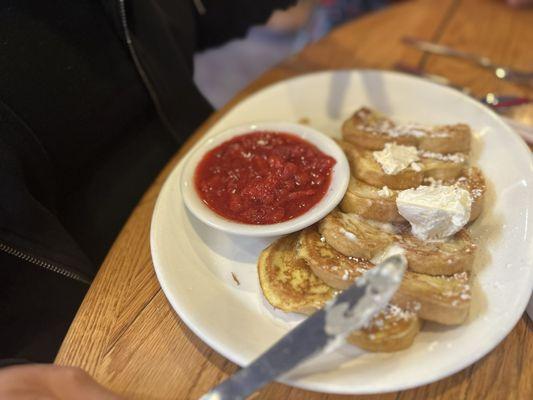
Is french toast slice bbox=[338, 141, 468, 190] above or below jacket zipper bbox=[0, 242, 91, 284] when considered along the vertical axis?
below

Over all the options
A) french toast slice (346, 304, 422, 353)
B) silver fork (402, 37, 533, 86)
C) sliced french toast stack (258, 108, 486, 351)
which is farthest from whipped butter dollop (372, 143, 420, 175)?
silver fork (402, 37, 533, 86)

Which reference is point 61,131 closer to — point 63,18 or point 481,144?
point 63,18

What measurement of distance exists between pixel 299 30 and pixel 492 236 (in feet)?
12.2

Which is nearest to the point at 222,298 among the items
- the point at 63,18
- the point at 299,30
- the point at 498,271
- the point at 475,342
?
the point at 475,342

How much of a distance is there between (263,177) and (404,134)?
62 centimetres

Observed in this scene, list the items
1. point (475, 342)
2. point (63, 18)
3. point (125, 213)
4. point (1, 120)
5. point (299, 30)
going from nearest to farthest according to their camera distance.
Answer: point (475, 342), point (1, 120), point (63, 18), point (125, 213), point (299, 30)

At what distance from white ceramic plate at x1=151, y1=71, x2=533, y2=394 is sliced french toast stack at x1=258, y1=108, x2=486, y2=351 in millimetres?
57

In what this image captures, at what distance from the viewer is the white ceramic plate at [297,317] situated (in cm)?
119

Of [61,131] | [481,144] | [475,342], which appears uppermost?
[61,131]

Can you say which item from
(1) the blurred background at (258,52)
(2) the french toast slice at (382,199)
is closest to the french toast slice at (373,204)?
(2) the french toast slice at (382,199)

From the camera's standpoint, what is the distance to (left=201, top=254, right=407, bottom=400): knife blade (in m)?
1.09

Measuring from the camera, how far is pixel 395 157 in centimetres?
167

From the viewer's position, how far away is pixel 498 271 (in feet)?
4.56

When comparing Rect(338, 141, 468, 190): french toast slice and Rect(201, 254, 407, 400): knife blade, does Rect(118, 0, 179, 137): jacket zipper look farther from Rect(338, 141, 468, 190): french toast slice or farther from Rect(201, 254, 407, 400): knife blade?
Rect(201, 254, 407, 400): knife blade
